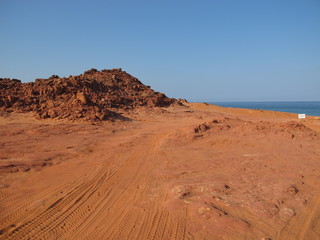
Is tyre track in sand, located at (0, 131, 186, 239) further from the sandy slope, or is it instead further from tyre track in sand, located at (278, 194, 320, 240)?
tyre track in sand, located at (278, 194, 320, 240)

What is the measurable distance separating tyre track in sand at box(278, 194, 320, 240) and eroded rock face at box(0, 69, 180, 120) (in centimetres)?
1067

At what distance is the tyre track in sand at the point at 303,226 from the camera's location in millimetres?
2785

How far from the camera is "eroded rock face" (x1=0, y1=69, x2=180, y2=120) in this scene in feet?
42.2

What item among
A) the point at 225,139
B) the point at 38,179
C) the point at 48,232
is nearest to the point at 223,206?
the point at 48,232

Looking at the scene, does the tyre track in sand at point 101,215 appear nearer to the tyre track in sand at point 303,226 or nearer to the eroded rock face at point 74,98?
the tyre track in sand at point 303,226

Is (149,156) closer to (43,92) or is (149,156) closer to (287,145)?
(287,145)

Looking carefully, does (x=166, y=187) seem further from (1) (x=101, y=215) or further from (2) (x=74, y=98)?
(2) (x=74, y=98)

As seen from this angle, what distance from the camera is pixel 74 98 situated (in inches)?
564

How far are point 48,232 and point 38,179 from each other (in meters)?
2.00

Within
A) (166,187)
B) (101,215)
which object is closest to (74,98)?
(166,187)

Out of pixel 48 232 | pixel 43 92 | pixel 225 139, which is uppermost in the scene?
pixel 43 92

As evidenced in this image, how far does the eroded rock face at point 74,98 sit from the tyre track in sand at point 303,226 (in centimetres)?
1067

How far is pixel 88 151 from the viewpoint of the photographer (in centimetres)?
666

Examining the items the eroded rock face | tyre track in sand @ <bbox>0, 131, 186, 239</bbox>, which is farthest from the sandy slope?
the eroded rock face
